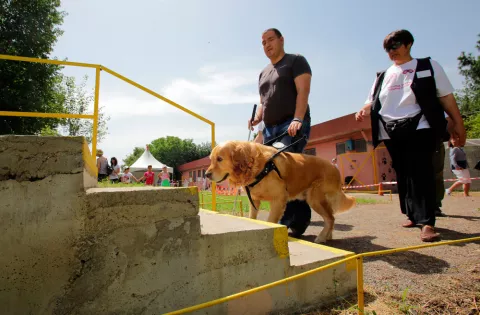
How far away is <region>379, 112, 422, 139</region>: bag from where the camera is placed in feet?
10.2

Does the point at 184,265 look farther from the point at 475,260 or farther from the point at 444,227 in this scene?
the point at 444,227

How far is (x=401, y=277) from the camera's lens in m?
2.14

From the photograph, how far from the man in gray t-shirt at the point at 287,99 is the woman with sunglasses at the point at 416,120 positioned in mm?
962

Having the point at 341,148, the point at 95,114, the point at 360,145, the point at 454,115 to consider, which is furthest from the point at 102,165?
the point at 341,148

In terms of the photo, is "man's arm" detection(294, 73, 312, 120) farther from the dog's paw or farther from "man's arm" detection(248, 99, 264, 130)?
the dog's paw

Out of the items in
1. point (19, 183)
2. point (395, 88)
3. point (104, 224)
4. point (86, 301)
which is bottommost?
point (86, 301)

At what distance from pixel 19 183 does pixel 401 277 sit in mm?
2450

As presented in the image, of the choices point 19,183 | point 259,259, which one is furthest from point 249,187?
point 19,183

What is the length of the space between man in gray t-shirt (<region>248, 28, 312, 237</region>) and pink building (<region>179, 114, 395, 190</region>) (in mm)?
12698

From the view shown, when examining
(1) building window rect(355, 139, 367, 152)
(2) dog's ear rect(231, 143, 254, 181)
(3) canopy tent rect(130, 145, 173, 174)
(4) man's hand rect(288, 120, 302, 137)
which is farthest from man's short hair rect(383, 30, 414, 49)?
(3) canopy tent rect(130, 145, 173, 174)

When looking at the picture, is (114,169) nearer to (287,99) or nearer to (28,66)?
(287,99)

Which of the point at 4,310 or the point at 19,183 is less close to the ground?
the point at 19,183

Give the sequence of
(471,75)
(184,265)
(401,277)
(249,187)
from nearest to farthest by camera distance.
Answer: (184,265) → (401,277) → (249,187) → (471,75)

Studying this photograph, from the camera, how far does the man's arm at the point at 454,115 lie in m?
3.11
